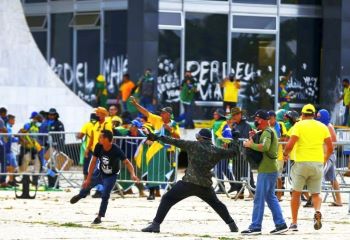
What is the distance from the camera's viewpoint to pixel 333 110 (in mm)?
38438

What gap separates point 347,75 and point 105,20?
24.2 feet

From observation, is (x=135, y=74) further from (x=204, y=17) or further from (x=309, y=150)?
(x=309, y=150)

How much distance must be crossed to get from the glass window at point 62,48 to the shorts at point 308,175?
70.0 ft

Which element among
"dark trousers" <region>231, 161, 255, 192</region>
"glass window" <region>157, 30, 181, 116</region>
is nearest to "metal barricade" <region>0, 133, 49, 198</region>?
"dark trousers" <region>231, 161, 255, 192</region>

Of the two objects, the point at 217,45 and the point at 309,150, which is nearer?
the point at 309,150

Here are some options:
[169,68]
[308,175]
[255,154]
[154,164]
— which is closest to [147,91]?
[169,68]

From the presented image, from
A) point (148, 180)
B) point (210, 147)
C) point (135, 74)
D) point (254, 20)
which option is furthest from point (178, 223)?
point (254, 20)

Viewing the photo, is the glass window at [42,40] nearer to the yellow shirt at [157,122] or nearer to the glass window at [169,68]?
the glass window at [169,68]

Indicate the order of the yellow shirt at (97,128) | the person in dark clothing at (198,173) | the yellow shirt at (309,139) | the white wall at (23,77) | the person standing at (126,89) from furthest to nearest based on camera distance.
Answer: the person standing at (126,89) → the white wall at (23,77) → the yellow shirt at (97,128) → the yellow shirt at (309,139) → the person in dark clothing at (198,173)

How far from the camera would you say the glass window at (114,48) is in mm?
37312

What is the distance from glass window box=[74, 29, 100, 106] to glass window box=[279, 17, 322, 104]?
5.46 m

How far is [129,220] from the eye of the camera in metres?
19.4

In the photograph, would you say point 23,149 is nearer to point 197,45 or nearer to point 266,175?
point 197,45

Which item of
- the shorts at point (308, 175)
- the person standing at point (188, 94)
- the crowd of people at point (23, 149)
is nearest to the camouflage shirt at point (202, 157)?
the shorts at point (308, 175)
